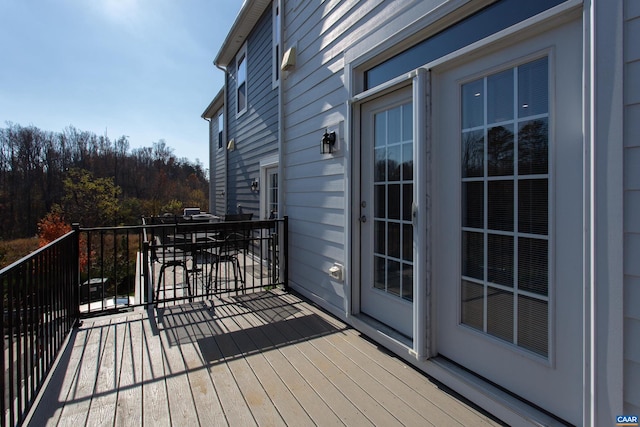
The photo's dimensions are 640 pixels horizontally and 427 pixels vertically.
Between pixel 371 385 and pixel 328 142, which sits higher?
pixel 328 142

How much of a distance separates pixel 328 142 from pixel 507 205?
1.79 metres

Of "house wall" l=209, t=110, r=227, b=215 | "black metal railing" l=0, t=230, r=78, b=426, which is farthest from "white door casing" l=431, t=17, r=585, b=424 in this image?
"house wall" l=209, t=110, r=227, b=215

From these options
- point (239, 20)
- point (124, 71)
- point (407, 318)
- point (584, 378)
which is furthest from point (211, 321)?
point (124, 71)

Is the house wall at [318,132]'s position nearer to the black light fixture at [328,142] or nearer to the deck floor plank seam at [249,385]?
the black light fixture at [328,142]

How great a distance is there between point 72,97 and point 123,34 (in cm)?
1572

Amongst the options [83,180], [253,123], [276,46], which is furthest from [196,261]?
[83,180]

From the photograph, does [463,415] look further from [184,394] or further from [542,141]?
[184,394]

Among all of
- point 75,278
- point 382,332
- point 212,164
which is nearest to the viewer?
point 382,332

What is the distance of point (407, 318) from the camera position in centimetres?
240

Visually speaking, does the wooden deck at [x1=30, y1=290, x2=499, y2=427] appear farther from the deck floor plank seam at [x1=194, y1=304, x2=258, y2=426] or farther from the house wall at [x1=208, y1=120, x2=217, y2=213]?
the house wall at [x1=208, y1=120, x2=217, y2=213]

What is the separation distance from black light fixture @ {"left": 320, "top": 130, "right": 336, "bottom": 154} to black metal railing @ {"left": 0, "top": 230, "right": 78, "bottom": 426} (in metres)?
2.29

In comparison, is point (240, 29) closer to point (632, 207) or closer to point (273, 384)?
point (273, 384)

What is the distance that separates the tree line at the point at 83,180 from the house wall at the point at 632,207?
1835 cm

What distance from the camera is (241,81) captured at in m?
Answer: 7.20
